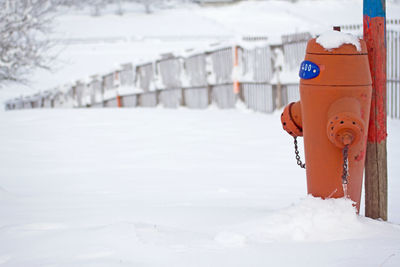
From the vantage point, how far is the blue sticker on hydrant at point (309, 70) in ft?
10.7

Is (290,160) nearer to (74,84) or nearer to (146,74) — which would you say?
(146,74)

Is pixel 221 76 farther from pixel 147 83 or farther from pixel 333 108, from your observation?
pixel 333 108

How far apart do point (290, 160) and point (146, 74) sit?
9397 mm

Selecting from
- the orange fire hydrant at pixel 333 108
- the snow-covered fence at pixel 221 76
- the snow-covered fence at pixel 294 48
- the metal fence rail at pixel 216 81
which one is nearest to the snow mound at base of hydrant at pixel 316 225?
the orange fire hydrant at pixel 333 108

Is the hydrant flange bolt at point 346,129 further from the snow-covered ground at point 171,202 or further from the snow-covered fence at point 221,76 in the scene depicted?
the snow-covered fence at point 221,76

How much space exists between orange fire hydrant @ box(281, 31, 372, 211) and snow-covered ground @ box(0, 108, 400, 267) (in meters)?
0.15

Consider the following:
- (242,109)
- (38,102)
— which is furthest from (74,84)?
(242,109)

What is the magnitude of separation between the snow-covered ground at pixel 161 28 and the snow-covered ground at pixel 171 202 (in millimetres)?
22294

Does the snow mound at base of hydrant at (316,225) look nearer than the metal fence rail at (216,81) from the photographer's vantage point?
Yes

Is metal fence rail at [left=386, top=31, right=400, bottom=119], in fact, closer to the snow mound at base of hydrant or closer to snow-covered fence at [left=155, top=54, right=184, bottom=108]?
snow-covered fence at [left=155, top=54, right=184, bottom=108]

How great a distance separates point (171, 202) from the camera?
14.5 feet

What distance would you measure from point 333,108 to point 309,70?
10.5 inches

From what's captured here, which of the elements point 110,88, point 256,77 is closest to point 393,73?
point 256,77

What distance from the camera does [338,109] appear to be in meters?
3.15
